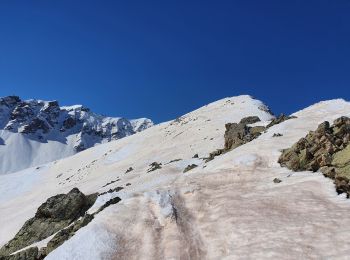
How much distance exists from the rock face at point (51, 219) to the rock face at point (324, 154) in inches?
496

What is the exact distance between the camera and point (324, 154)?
25.4 m

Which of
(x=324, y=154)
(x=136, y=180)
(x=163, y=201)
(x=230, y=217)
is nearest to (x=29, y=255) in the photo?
(x=163, y=201)

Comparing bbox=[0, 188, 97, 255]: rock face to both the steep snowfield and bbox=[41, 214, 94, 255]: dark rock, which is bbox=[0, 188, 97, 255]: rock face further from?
bbox=[41, 214, 94, 255]: dark rock

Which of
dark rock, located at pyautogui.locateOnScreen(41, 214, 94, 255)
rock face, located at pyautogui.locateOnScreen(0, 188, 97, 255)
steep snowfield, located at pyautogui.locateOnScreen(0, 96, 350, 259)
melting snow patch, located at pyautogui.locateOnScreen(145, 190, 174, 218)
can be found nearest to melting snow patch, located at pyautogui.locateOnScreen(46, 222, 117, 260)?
steep snowfield, located at pyautogui.locateOnScreen(0, 96, 350, 259)

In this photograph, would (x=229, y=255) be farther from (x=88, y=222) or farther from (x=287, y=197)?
(x=88, y=222)

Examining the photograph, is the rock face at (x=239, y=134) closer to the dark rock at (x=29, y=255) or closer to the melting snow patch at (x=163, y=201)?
the melting snow patch at (x=163, y=201)

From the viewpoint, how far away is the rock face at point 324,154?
23.7 metres

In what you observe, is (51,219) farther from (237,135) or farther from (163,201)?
(237,135)

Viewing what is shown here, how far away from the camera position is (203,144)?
55.3 meters

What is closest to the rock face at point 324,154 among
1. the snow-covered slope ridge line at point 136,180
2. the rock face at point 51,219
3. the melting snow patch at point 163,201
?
the snow-covered slope ridge line at point 136,180

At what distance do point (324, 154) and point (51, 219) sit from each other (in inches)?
653

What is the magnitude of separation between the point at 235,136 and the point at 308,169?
1608 centimetres

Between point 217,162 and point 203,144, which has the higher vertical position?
point 203,144

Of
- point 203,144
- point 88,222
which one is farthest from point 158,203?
point 203,144
